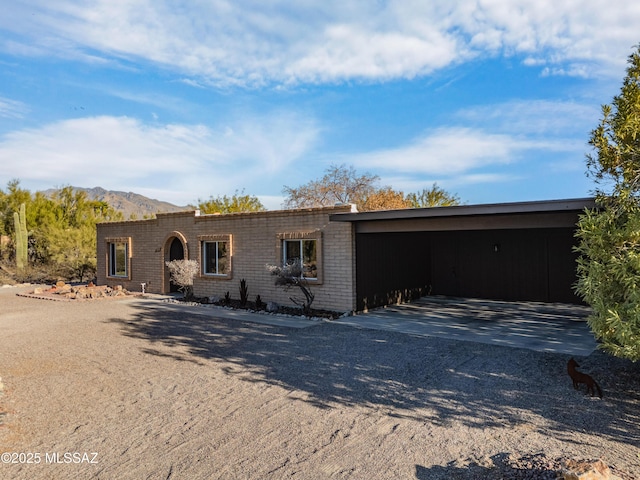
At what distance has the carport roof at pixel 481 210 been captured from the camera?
7930 millimetres

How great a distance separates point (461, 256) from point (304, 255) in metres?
6.36

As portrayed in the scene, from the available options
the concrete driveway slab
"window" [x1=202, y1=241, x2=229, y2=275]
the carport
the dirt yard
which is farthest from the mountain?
the dirt yard

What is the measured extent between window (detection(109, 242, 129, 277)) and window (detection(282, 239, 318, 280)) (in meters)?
Result: 9.91

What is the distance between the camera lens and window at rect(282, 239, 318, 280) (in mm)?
12897

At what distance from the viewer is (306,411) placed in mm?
5164

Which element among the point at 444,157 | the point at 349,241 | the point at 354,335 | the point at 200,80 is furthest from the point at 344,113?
the point at 354,335

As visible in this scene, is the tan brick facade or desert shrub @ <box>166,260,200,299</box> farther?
desert shrub @ <box>166,260,200,299</box>

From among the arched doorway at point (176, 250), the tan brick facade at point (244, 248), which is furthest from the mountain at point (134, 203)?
the arched doorway at point (176, 250)

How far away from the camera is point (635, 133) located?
5.68 metres

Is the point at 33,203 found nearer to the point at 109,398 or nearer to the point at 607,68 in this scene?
the point at 109,398

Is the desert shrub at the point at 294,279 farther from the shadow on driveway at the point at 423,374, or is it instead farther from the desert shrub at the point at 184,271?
the desert shrub at the point at 184,271

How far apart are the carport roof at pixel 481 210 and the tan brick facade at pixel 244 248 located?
3.14ft

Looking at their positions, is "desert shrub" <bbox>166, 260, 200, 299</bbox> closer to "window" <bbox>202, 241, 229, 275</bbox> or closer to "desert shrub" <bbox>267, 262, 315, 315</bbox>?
"window" <bbox>202, 241, 229, 275</bbox>

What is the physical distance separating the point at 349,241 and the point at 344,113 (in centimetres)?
1340
